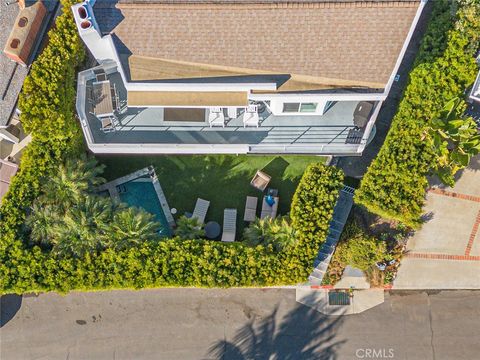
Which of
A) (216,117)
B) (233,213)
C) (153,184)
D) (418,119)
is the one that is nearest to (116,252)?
(153,184)

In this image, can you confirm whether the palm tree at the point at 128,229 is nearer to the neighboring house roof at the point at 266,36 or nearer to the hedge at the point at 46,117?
the hedge at the point at 46,117

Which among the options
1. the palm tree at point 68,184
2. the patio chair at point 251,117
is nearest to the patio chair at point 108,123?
the palm tree at point 68,184

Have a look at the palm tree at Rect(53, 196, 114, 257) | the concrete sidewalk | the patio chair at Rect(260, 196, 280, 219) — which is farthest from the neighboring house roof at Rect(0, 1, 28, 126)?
the concrete sidewalk

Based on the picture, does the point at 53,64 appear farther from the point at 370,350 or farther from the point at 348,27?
the point at 370,350

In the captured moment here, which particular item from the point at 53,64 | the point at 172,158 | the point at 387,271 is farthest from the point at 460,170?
the point at 53,64

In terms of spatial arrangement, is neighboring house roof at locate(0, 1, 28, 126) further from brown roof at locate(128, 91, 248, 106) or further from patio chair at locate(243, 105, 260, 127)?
patio chair at locate(243, 105, 260, 127)

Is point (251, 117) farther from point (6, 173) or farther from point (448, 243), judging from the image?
point (6, 173)
